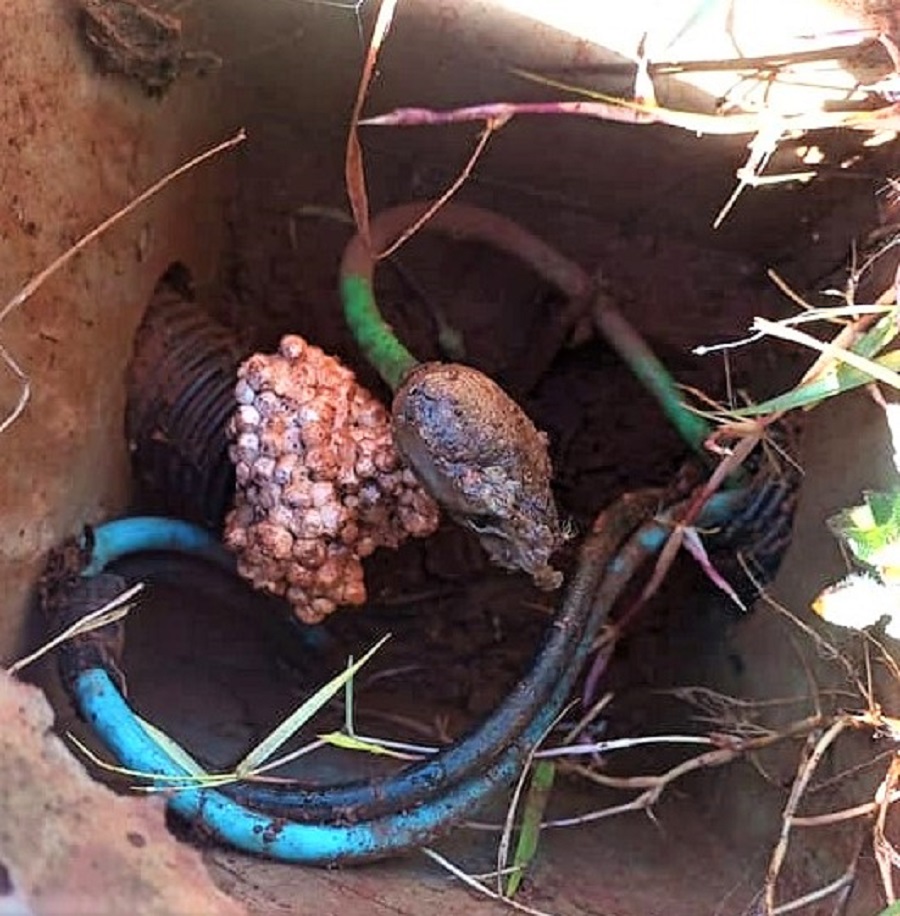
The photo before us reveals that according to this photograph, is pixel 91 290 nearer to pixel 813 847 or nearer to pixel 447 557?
pixel 447 557

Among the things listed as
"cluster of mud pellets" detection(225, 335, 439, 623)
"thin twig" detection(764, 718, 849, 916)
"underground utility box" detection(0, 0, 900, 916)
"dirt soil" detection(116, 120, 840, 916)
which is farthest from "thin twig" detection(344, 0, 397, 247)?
"thin twig" detection(764, 718, 849, 916)

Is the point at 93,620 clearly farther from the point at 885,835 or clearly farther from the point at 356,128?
the point at 885,835

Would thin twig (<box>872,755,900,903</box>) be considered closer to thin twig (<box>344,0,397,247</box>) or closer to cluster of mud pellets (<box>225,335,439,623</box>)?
cluster of mud pellets (<box>225,335,439,623</box>)

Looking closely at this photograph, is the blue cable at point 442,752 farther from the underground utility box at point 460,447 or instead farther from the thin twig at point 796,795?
the thin twig at point 796,795

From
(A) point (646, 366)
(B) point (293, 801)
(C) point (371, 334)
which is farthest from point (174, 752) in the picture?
(A) point (646, 366)

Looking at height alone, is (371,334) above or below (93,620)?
above

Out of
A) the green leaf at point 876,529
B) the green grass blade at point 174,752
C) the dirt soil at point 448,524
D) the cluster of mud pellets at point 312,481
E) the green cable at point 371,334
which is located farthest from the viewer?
the dirt soil at point 448,524

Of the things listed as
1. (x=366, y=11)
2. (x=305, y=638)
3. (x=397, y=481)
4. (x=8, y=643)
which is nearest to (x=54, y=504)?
(x=8, y=643)

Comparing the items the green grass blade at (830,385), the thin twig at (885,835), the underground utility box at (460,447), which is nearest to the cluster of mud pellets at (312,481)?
the underground utility box at (460,447)
